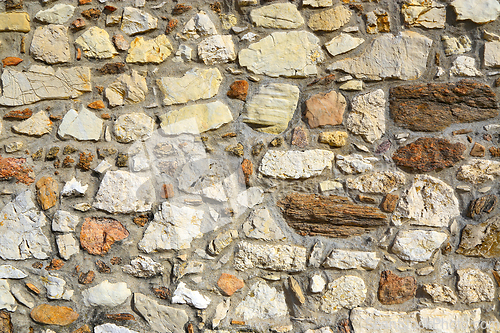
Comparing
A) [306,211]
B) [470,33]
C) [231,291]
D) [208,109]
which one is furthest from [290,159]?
[470,33]

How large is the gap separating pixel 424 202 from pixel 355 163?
389 mm

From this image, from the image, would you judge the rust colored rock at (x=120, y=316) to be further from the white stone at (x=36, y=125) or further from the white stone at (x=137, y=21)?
the white stone at (x=137, y=21)

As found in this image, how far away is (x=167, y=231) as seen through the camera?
165 centimetres

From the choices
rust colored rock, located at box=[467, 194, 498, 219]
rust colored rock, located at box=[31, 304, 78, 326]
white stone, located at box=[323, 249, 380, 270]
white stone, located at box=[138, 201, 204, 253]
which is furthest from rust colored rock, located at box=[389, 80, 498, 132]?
rust colored rock, located at box=[31, 304, 78, 326]

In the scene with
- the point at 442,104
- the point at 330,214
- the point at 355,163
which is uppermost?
the point at 442,104

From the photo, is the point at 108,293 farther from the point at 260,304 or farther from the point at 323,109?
the point at 323,109

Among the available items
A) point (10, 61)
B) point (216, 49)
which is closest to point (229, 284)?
point (216, 49)

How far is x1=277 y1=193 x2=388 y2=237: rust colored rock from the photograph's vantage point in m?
1.68

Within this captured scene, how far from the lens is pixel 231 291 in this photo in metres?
1.67

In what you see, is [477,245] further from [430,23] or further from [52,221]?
[52,221]

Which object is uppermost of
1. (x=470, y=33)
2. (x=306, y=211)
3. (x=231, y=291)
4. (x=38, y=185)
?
(x=470, y=33)

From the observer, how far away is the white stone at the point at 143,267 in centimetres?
166

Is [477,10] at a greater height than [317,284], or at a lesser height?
greater

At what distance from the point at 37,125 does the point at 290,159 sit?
4.03 ft
